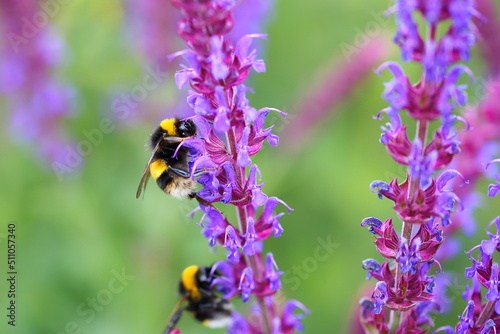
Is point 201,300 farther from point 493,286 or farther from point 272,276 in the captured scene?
point 493,286

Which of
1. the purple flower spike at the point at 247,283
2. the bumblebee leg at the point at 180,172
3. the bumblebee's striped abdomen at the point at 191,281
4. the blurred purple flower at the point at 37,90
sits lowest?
the bumblebee's striped abdomen at the point at 191,281

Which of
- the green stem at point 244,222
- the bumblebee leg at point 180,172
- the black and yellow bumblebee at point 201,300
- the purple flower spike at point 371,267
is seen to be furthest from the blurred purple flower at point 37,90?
the purple flower spike at point 371,267

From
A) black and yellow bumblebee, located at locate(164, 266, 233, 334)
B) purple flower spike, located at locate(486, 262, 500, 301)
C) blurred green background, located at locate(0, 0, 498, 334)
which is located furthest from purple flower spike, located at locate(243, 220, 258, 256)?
blurred green background, located at locate(0, 0, 498, 334)

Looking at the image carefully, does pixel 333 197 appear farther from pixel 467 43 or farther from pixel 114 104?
pixel 467 43

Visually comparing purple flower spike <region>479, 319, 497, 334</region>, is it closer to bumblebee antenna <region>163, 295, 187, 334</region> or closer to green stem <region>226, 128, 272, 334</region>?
green stem <region>226, 128, 272, 334</region>

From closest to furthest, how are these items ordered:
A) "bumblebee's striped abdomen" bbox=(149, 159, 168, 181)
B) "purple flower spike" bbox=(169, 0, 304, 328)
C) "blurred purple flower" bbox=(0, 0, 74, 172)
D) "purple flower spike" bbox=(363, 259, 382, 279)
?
"purple flower spike" bbox=(169, 0, 304, 328) < "purple flower spike" bbox=(363, 259, 382, 279) < "bumblebee's striped abdomen" bbox=(149, 159, 168, 181) < "blurred purple flower" bbox=(0, 0, 74, 172)

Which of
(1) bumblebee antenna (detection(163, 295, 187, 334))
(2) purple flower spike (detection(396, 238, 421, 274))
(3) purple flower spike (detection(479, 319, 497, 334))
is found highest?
(2) purple flower spike (detection(396, 238, 421, 274))

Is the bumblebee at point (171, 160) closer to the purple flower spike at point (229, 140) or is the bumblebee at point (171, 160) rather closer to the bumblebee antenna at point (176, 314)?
the purple flower spike at point (229, 140)
